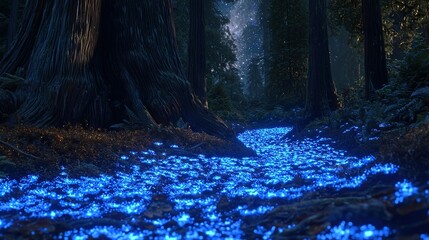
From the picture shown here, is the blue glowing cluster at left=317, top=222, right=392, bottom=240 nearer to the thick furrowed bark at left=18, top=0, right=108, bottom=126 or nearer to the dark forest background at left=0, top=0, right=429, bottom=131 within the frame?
the thick furrowed bark at left=18, top=0, right=108, bottom=126

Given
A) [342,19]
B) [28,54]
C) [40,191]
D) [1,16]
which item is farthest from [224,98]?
[40,191]

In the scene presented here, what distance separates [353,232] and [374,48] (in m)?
9.26

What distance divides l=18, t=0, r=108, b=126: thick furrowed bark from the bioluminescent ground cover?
1.93 meters

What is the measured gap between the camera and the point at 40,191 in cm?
373

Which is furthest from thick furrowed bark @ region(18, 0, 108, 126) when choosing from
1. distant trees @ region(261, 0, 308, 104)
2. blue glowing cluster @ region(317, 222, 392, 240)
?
distant trees @ region(261, 0, 308, 104)

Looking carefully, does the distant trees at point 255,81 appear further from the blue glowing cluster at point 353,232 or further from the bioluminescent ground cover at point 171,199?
the blue glowing cluster at point 353,232

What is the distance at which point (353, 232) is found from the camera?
7.04ft

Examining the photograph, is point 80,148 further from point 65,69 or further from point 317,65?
point 317,65

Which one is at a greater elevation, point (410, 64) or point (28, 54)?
point (28, 54)

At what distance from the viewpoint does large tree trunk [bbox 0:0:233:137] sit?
6.67 metres

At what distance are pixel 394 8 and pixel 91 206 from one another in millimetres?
14710

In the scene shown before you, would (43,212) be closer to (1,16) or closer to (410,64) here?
(410,64)

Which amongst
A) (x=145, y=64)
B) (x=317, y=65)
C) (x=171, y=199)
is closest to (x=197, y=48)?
(x=317, y=65)

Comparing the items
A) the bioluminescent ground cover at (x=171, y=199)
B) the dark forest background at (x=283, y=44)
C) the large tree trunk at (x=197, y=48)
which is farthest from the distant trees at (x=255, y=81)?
the bioluminescent ground cover at (x=171, y=199)
